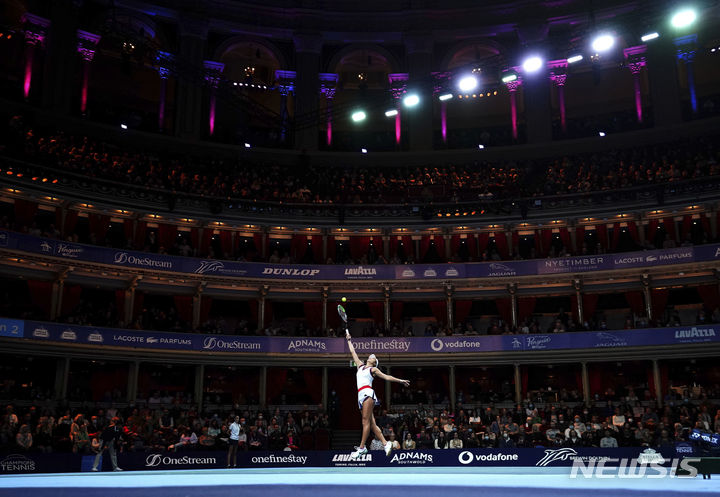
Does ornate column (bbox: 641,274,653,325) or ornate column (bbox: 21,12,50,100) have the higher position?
ornate column (bbox: 21,12,50,100)

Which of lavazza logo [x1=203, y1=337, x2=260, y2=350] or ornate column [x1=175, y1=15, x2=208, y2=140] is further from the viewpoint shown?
ornate column [x1=175, y1=15, x2=208, y2=140]

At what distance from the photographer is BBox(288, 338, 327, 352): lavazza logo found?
110ft

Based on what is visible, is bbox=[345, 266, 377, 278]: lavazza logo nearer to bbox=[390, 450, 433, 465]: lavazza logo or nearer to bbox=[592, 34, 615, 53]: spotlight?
bbox=[390, 450, 433, 465]: lavazza logo

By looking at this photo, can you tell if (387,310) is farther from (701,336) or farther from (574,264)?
(701,336)

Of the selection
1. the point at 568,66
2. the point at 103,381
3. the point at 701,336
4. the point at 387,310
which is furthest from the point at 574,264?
the point at 103,381

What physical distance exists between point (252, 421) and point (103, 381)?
26.5 ft

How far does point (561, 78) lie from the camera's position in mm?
41812

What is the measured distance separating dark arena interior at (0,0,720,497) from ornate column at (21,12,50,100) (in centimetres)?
13

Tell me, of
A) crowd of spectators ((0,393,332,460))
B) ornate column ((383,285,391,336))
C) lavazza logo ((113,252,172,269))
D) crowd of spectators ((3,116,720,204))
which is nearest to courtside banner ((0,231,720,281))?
lavazza logo ((113,252,172,269))

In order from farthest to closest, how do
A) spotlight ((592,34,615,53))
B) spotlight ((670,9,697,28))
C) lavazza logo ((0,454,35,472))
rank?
spotlight ((592,34,615,53))
spotlight ((670,9,697,28))
lavazza logo ((0,454,35,472))

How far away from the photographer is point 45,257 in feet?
99.1

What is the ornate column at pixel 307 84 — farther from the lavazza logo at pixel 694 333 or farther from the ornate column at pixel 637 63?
the lavazza logo at pixel 694 333

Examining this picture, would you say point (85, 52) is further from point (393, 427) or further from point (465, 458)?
point (465, 458)

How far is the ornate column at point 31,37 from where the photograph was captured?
36469mm
